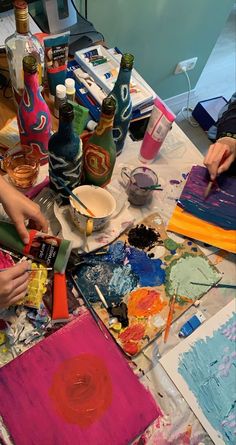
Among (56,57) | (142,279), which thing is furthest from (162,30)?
(142,279)

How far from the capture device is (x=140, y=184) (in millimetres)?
929

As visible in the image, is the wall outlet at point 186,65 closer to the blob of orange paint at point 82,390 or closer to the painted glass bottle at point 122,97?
the painted glass bottle at point 122,97

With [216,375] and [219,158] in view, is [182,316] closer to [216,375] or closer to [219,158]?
[216,375]

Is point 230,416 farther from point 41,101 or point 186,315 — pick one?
point 41,101

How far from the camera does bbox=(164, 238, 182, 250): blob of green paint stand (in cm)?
89

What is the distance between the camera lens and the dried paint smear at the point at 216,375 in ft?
2.42

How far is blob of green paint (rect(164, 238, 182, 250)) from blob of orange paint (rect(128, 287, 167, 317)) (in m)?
0.12

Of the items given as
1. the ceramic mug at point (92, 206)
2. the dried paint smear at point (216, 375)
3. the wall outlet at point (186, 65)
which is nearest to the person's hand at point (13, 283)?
the ceramic mug at point (92, 206)

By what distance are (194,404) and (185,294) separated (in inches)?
8.8

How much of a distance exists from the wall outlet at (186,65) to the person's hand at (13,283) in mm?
1617

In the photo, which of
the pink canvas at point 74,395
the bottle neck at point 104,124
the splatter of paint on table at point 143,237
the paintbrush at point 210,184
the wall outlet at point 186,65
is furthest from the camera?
the wall outlet at point 186,65

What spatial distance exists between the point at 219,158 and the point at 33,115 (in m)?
0.50

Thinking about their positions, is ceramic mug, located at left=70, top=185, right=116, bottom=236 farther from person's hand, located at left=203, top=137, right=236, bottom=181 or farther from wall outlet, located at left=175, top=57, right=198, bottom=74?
wall outlet, located at left=175, top=57, right=198, bottom=74

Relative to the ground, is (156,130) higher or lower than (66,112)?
lower
